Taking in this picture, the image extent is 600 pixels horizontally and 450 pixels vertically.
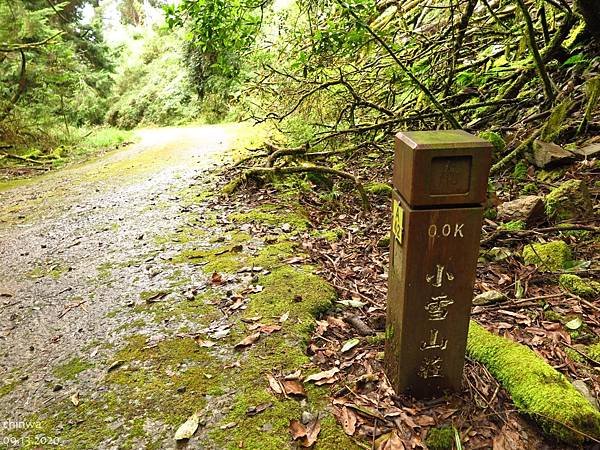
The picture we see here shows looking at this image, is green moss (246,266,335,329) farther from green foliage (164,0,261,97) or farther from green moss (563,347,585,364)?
green foliage (164,0,261,97)

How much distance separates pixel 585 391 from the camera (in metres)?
2.22

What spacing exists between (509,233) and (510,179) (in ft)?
4.91

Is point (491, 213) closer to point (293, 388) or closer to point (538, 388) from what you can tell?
point (538, 388)

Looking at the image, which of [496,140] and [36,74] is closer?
[496,140]

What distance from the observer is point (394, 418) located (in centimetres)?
209

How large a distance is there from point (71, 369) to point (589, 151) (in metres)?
5.40

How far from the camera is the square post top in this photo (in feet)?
5.77

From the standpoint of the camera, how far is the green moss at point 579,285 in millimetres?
2969

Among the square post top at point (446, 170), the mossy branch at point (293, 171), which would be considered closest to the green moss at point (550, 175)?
the mossy branch at point (293, 171)

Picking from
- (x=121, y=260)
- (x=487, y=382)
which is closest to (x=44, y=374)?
(x=121, y=260)

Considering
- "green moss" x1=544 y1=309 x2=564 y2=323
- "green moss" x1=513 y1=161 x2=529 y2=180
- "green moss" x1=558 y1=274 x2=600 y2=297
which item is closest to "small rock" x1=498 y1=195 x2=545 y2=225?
"green moss" x1=558 y1=274 x2=600 y2=297

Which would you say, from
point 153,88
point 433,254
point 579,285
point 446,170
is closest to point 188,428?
point 433,254

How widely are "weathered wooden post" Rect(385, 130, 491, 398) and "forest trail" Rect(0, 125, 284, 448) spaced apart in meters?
1.33

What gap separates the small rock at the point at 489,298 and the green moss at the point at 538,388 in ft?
1.86
